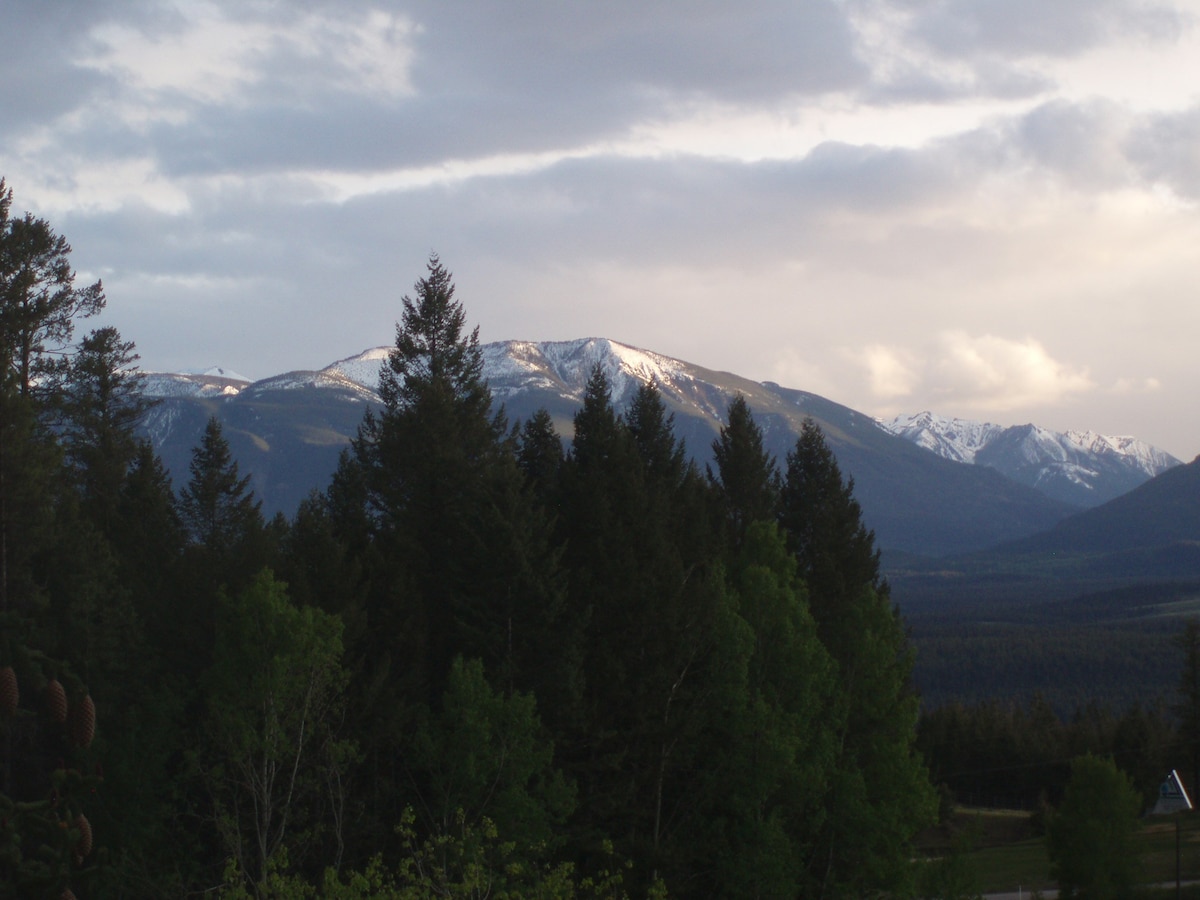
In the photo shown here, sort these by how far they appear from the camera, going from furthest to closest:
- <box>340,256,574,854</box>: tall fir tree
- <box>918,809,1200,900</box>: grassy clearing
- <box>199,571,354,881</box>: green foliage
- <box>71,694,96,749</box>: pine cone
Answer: <box>918,809,1200,900</box>: grassy clearing → <box>340,256,574,854</box>: tall fir tree → <box>199,571,354,881</box>: green foliage → <box>71,694,96,749</box>: pine cone

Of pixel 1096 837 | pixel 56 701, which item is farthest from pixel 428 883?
pixel 1096 837

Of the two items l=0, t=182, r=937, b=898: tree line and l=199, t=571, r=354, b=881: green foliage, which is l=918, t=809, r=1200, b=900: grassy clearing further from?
l=199, t=571, r=354, b=881: green foliage

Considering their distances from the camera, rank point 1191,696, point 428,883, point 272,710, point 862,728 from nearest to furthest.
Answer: point 428,883 → point 272,710 → point 862,728 → point 1191,696

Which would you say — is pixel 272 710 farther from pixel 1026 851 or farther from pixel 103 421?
pixel 1026 851

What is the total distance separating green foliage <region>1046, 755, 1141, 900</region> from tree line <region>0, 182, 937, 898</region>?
49.9 feet

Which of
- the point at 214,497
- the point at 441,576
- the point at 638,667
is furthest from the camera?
the point at 214,497

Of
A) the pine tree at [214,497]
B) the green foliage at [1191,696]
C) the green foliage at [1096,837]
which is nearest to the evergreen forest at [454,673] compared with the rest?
the pine tree at [214,497]

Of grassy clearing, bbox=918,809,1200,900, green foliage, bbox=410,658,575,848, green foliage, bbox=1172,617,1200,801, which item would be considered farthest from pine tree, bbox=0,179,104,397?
green foliage, bbox=1172,617,1200,801

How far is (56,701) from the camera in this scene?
613 cm

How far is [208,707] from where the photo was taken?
34125 mm

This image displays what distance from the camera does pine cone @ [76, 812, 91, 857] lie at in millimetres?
6062

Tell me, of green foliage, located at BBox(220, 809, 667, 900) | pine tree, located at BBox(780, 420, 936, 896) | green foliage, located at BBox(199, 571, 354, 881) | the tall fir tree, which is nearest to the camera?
green foliage, located at BBox(220, 809, 667, 900)

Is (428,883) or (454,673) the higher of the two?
(454,673)

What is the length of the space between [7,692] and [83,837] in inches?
34.4
